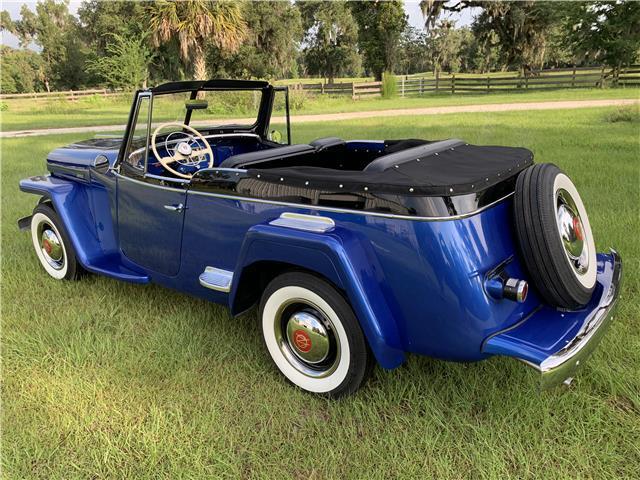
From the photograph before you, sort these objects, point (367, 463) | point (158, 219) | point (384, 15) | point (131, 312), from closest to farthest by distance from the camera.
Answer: point (367, 463)
point (158, 219)
point (131, 312)
point (384, 15)

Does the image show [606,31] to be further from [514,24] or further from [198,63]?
[198,63]

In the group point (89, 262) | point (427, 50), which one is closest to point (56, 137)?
point (89, 262)

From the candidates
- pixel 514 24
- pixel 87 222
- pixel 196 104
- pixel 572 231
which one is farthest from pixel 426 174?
pixel 514 24

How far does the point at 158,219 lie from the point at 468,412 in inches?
78.7

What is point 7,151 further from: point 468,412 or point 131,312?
point 468,412

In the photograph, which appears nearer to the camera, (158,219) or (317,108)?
(158,219)

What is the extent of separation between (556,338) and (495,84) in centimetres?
2583

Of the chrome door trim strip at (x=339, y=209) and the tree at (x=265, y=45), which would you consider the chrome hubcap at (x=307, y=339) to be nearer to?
the chrome door trim strip at (x=339, y=209)

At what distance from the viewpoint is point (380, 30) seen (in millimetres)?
33500

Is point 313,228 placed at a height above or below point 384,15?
below

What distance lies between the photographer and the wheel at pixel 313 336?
215cm

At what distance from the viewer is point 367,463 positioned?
1959 millimetres

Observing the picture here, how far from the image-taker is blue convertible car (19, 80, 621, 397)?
1896mm

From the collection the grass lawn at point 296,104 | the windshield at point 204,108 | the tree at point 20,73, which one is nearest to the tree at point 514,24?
the grass lawn at point 296,104
